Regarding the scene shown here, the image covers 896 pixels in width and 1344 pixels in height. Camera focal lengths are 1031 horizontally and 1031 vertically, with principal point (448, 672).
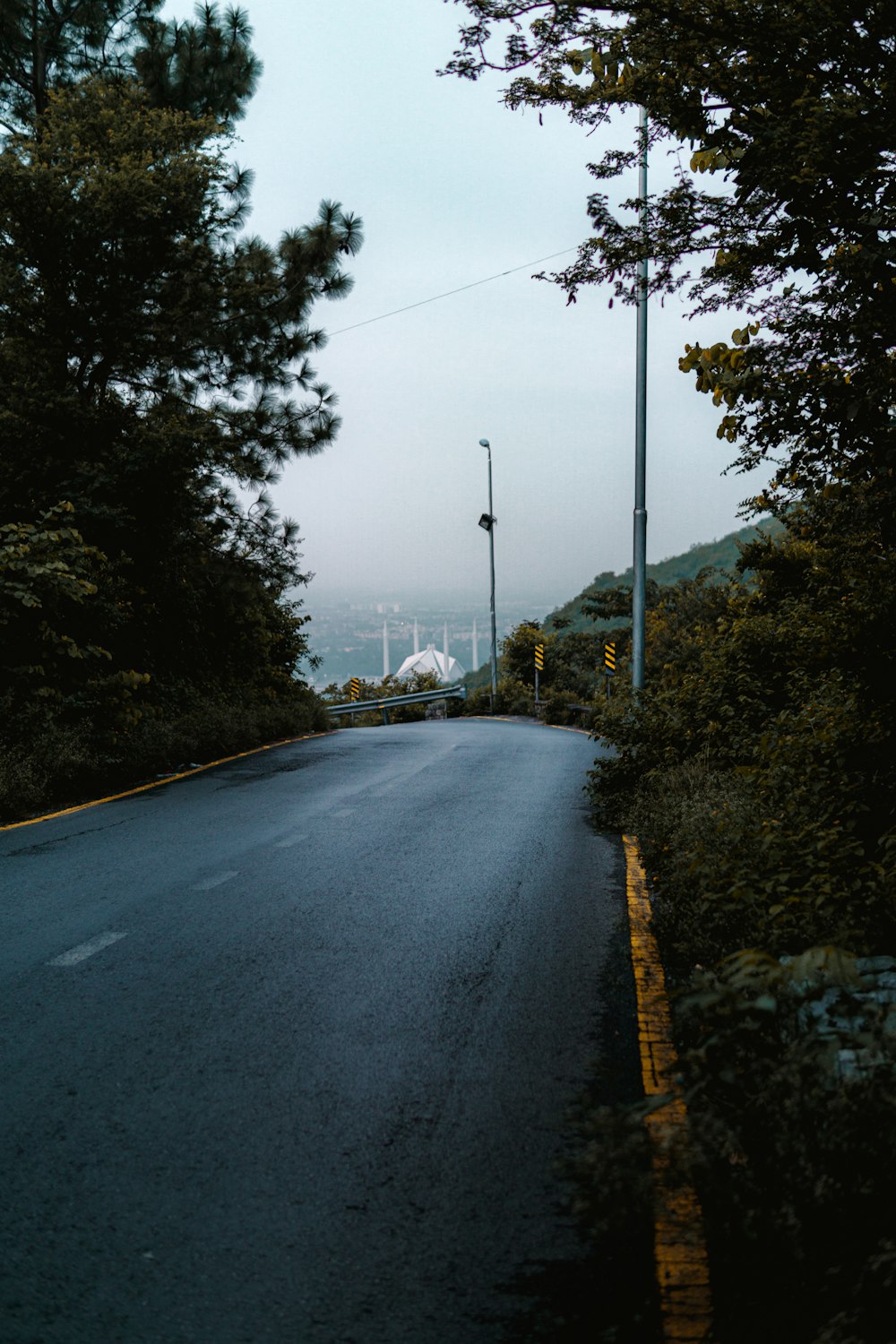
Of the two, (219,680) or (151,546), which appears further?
(219,680)

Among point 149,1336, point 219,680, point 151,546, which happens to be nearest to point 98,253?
point 151,546

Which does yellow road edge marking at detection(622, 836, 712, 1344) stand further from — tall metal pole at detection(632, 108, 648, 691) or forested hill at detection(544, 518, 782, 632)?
forested hill at detection(544, 518, 782, 632)

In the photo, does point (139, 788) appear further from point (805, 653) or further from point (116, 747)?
point (805, 653)

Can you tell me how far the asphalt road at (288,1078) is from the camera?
3111 mm

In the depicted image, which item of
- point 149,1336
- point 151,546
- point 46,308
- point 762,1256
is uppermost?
point 46,308

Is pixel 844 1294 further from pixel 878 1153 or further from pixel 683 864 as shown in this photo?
pixel 683 864

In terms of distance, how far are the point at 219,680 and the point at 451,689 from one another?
2146cm

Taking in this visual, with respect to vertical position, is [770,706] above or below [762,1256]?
above

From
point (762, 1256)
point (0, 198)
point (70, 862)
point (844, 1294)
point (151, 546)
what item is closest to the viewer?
point (844, 1294)

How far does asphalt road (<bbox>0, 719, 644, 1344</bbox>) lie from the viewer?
10.2 feet

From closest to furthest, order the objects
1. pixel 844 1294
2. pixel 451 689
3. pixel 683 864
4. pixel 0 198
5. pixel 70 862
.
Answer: pixel 844 1294
pixel 683 864
pixel 70 862
pixel 0 198
pixel 451 689

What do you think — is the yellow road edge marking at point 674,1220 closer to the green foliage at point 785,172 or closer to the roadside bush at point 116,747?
the green foliage at point 785,172

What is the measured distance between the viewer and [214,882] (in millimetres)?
7914

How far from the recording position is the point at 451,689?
42.5 meters
